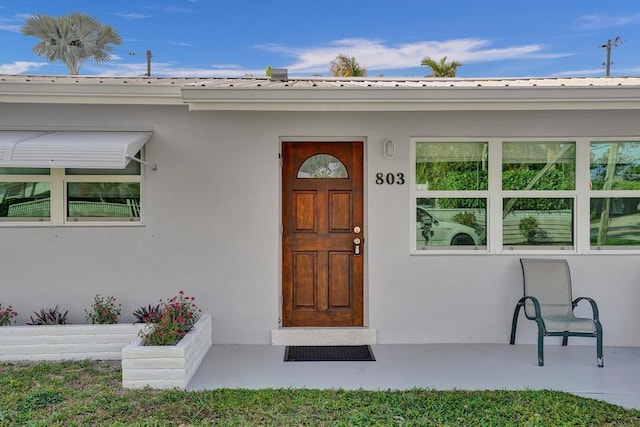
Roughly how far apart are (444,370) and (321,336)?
1703 mm

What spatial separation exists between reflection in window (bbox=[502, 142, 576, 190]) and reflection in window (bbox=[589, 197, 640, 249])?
502 millimetres

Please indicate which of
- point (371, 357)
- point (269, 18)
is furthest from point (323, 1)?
point (371, 357)

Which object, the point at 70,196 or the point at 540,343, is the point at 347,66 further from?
the point at 540,343

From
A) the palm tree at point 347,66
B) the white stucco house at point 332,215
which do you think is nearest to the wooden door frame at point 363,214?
the white stucco house at point 332,215

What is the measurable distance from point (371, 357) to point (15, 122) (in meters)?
5.57

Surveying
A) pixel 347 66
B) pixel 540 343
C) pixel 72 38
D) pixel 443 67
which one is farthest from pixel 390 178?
pixel 72 38

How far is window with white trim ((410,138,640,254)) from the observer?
253 inches

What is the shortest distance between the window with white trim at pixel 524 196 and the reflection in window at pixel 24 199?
4.96 m

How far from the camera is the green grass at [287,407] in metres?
4.12

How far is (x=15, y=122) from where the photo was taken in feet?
20.4

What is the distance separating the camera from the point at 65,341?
570cm

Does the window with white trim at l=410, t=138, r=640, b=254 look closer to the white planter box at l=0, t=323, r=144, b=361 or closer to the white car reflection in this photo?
the white car reflection

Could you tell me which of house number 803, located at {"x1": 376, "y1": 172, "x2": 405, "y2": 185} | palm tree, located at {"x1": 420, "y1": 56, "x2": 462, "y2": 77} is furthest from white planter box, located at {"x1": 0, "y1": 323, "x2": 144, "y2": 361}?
palm tree, located at {"x1": 420, "y1": 56, "x2": 462, "y2": 77}

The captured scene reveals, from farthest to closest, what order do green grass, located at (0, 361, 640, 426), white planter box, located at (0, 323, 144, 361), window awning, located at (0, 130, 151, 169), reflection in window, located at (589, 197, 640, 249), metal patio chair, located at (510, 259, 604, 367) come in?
reflection in window, located at (589, 197, 640, 249) → metal patio chair, located at (510, 259, 604, 367) → white planter box, located at (0, 323, 144, 361) → window awning, located at (0, 130, 151, 169) → green grass, located at (0, 361, 640, 426)
